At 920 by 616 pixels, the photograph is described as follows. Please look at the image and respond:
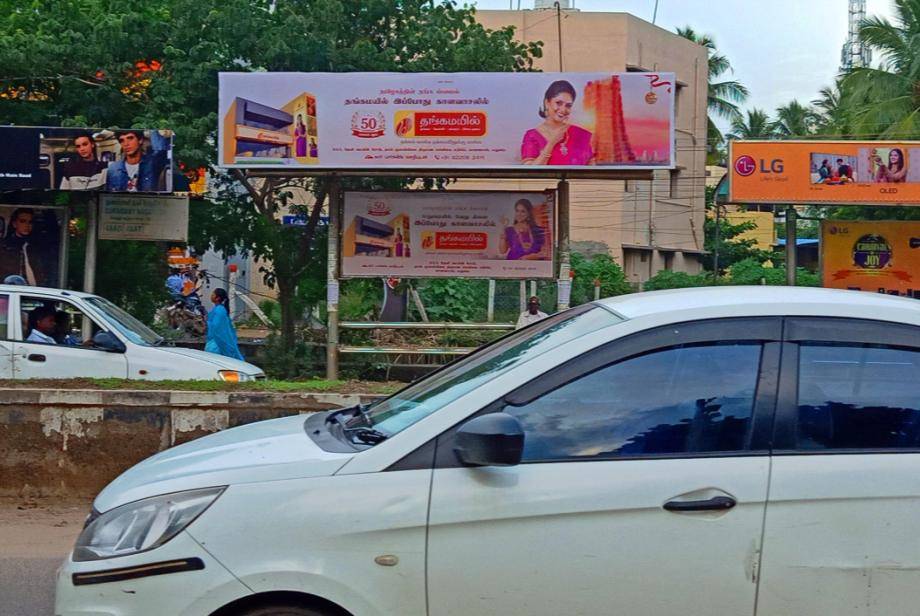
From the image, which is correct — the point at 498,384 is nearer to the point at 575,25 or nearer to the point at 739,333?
the point at 739,333

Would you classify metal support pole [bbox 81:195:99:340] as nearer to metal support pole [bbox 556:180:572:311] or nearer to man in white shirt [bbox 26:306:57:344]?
man in white shirt [bbox 26:306:57:344]

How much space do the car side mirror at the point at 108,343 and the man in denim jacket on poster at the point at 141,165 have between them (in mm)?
4693

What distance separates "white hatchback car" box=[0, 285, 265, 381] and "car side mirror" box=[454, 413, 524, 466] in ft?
24.4

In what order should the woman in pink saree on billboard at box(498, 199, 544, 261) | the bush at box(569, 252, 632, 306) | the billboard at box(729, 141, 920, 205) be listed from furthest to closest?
the bush at box(569, 252, 632, 306)
the billboard at box(729, 141, 920, 205)
the woman in pink saree on billboard at box(498, 199, 544, 261)

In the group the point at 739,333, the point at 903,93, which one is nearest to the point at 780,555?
the point at 739,333

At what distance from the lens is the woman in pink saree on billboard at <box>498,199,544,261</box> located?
15.2m

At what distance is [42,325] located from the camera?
35.2ft

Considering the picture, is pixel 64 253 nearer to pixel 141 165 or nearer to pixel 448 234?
pixel 141 165

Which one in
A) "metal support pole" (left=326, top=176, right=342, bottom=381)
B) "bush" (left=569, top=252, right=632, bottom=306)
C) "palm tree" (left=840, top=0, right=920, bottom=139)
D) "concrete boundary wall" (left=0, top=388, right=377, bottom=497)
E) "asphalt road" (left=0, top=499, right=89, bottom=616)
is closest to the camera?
"asphalt road" (left=0, top=499, right=89, bottom=616)

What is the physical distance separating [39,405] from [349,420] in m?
4.03

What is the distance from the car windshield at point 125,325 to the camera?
35.6 feet

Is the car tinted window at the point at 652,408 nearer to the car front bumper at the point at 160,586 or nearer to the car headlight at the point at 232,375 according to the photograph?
the car front bumper at the point at 160,586

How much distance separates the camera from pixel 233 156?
14289 mm

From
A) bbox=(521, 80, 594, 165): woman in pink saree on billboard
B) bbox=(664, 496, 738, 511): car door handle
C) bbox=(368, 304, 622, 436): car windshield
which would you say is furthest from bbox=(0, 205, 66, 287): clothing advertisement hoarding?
bbox=(664, 496, 738, 511): car door handle
